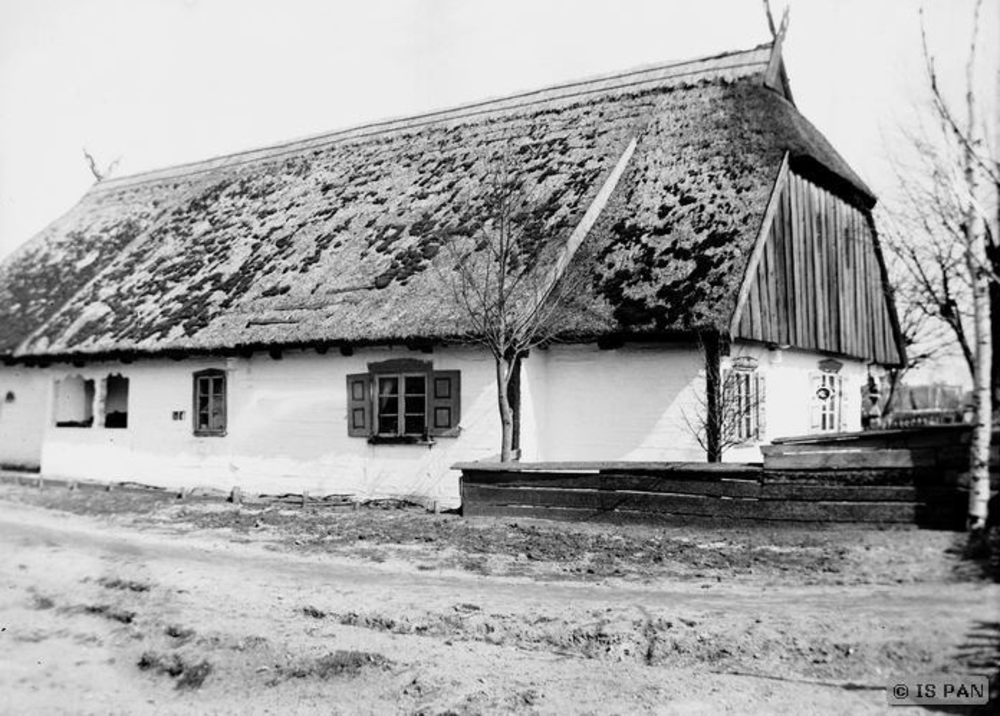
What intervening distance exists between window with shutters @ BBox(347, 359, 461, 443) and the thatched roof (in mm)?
775

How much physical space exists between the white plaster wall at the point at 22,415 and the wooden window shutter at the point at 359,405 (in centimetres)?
969

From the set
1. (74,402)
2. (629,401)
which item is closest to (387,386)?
(629,401)

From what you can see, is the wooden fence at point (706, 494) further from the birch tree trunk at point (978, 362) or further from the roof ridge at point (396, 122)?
the roof ridge at point (396, 122)

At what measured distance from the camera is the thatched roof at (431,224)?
12938 mm

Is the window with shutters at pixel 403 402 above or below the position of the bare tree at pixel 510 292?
below

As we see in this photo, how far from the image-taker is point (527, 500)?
412 inches

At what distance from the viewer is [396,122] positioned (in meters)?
20.1

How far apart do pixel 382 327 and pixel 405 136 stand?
754 centimetres

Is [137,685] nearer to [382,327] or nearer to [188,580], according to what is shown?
[188,580]

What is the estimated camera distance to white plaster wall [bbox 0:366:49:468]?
19.9 m

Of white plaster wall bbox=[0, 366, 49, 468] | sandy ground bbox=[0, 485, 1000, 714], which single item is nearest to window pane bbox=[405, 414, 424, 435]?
sandy ground bbox=[0, 485, 1000, 714]

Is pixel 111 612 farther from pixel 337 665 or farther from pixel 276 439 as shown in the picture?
pixel 276 439

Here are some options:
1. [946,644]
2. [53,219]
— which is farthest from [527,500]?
[53,219]

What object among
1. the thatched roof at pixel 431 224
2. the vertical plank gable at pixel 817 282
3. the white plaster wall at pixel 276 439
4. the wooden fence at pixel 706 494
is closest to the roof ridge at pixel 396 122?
the thatched roof at pixel 431 224
